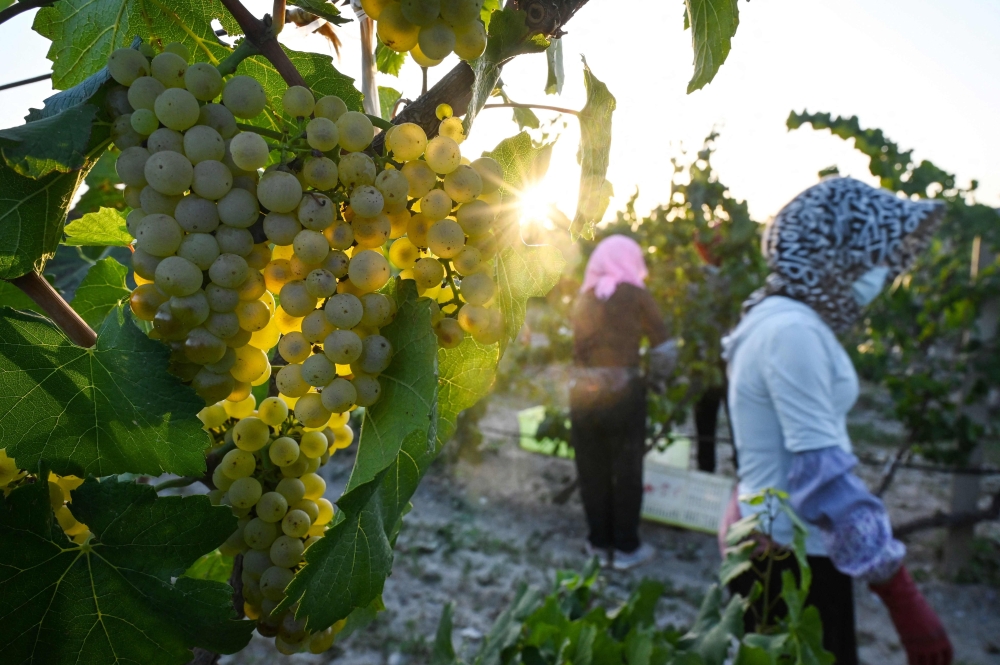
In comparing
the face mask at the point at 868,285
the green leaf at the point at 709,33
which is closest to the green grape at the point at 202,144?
the green leaf at the point at 709,33

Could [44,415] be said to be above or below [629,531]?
above

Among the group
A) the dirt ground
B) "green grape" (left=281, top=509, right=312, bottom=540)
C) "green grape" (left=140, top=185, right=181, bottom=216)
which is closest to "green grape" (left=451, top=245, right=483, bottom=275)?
"green grape" (left=140, top=185, right=181, bottom=216)

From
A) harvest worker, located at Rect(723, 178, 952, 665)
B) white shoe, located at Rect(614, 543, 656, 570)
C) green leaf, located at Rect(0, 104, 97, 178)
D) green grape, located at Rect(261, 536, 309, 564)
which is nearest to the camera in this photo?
green leaf, located at Rect(0, 104, 97, 178)

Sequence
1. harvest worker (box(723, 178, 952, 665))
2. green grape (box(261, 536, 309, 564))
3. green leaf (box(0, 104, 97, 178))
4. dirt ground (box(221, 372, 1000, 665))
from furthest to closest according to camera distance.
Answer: dirt ground (box(221, 372, 1000, 665))
harvest worker (box(723, 178, 952, 665))
green grape (box(261, 536, 309, 564))
green leaf (box(0, 104, 97, 178))

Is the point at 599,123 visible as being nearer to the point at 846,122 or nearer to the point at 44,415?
the point at 44,415

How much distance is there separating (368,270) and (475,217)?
10cm

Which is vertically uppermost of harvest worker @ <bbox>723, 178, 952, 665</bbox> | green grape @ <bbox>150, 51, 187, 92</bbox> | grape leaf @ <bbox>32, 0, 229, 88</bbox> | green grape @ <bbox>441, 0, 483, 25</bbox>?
grape leaf @ <bbox>32, 0, 229, 88</bbox>

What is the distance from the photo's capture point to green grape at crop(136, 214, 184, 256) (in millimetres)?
482

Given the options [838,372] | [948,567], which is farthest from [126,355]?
[948,567]

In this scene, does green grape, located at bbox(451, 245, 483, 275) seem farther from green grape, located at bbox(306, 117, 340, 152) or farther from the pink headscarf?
the pink headscarf

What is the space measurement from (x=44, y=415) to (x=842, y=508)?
101 inches

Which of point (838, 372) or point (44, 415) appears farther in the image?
point (838, 372)

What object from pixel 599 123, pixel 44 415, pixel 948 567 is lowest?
pixel 948 567

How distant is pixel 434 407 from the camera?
1.63ft
